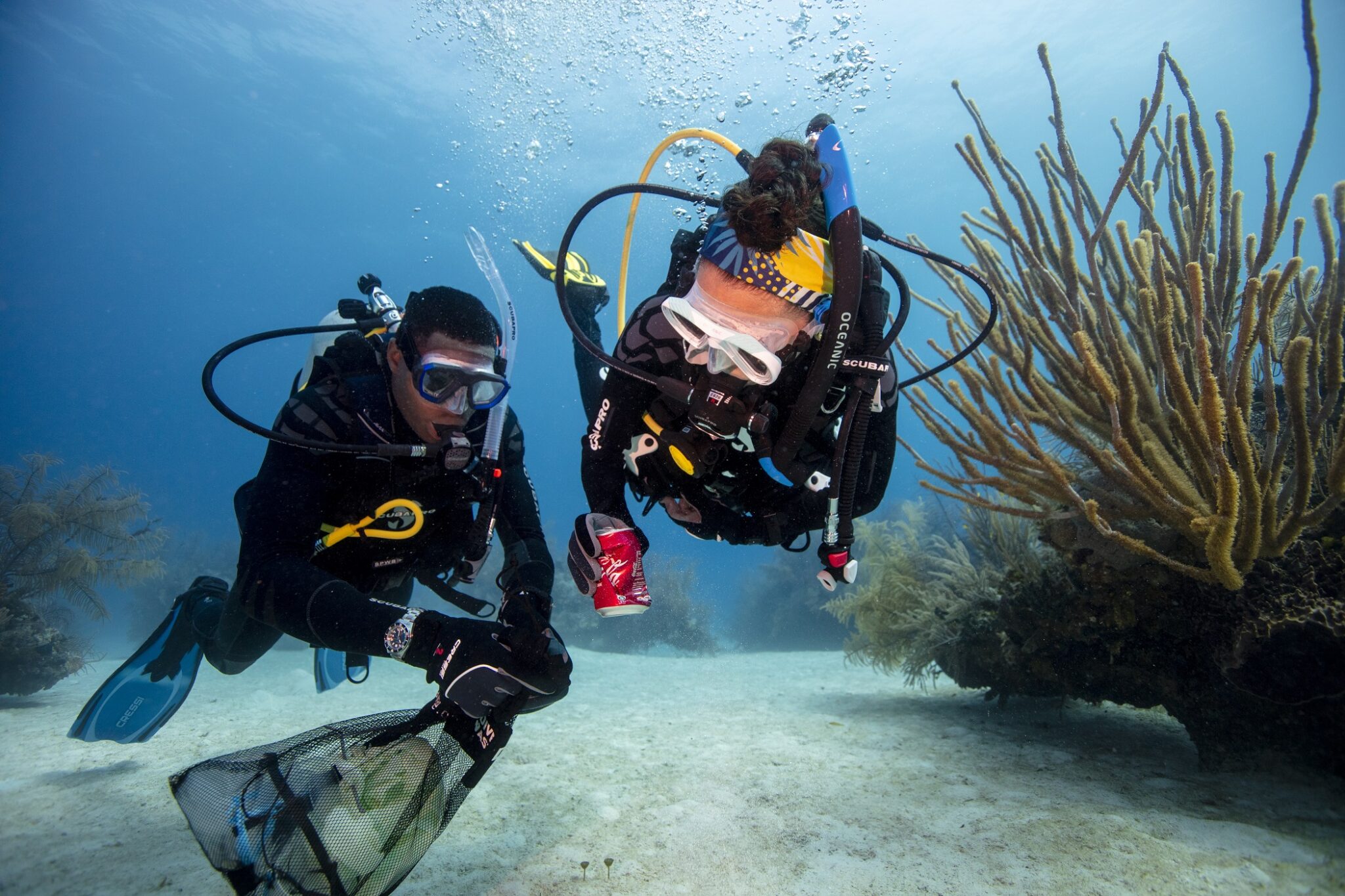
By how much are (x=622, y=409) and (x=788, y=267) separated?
99 cm

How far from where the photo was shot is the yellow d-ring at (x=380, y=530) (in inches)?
106

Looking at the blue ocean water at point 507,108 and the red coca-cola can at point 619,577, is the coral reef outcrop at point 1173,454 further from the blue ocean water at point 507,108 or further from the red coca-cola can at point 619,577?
the blue ocean water at point 507,108

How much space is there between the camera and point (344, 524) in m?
2.81

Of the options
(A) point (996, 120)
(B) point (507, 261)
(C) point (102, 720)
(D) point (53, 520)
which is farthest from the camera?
(B) point (507, 261)

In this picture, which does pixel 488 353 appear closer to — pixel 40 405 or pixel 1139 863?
pixel 1139 863

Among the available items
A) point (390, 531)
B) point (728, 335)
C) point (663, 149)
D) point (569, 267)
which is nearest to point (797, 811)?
point (728, 335)

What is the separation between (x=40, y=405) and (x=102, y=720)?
373ft

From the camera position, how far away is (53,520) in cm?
802

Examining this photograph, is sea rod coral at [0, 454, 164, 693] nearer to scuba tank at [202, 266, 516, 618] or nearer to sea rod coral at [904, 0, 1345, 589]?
scuba tank at [202, 266, 516, 618]

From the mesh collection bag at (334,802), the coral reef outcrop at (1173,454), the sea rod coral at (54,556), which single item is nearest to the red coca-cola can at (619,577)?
the mesh collection bag at (334,802)

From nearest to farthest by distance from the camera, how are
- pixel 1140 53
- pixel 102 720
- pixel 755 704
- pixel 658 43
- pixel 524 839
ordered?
pixel 524 839 < pixel 102 720 < pixel 755 704 < pixel 658 43 < pixel 1140 53

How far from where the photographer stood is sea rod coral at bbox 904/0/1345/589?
7.43ft

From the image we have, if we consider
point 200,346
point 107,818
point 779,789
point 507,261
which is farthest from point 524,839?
point 200,346

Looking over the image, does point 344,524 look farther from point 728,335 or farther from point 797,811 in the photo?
point 797,811
